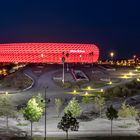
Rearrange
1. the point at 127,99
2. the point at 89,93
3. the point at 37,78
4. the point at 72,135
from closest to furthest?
the point at 72,135 → the point at 127,99 → the point at 89,93 → the point at 37,78

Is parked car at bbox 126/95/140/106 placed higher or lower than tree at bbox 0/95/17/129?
higher

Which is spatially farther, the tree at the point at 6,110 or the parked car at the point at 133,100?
the parked car at the point at 133,100

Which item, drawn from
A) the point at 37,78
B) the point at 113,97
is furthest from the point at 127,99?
the point at 37,78

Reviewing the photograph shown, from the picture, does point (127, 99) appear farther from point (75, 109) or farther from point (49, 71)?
point (49, 71)

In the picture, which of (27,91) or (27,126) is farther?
(27,91)

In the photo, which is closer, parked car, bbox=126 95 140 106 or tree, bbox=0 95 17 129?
tree, bbox=0 95 17 129

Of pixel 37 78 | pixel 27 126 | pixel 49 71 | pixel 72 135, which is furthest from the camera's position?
pixel 49 71

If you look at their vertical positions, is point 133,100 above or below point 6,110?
above

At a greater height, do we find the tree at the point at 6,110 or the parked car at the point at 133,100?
the parked car at the point at 133,100

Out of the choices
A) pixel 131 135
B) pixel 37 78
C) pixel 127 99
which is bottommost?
pixel 131 135

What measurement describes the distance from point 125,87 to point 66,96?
14216 millimetres

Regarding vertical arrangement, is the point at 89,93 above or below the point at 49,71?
below

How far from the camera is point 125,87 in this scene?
9575 centimetres

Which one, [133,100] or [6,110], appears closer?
[6,110]
